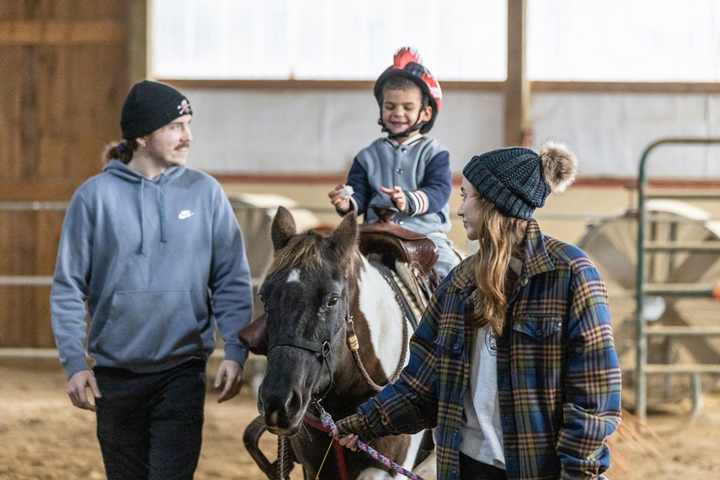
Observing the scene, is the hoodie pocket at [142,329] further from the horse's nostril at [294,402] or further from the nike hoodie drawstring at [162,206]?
the horse's nostril at [294,402]

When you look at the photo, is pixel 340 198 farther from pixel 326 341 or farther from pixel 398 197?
pixel 326 341

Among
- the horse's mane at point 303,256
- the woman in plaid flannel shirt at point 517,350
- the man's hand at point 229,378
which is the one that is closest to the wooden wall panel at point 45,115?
the man's hand at point 229,378

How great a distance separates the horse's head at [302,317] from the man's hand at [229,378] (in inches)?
18.2

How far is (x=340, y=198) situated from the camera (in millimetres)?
2430

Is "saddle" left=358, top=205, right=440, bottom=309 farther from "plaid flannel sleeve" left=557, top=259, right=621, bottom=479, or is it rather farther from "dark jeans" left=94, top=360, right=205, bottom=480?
"plaid flannel sleeve" left=557, top=259, right=621, bottom=479

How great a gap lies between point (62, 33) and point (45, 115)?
2.72 feet

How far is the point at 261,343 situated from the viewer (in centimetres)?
212

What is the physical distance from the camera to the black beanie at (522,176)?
156 centimetres

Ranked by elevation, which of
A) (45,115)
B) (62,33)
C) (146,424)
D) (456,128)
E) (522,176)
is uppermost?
(62,33)

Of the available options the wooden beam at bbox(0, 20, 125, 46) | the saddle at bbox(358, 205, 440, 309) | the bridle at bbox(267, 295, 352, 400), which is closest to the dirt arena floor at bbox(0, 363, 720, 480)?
the saddle at bbox(358, 205, 440, 309)

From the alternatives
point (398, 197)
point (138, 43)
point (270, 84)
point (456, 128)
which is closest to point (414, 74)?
point (398, 197)

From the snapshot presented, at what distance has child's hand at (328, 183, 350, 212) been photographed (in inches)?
95.3

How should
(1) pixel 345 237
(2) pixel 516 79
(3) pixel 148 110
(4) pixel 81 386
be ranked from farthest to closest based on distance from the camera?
(2) pixel 516 79 < (3) pixel 148 110 < (4) pixel 81 386 < (1) pixel 345 237

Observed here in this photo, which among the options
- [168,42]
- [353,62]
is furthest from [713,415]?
[168,42]
